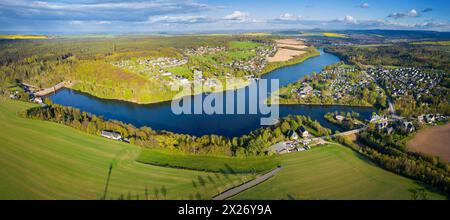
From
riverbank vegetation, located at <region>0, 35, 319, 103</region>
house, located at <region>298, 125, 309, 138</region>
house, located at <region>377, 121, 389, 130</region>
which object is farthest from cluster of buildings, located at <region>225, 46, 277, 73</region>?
house, located at <region>298, 125, 309, 138</region>

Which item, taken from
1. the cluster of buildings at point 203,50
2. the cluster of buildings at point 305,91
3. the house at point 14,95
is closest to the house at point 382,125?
the cluster of buildings at point 305,91

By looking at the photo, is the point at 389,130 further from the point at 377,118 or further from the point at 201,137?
the point at 201,137

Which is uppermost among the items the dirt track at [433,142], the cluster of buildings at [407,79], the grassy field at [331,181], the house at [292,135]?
the cluster of buildings at [407,79]

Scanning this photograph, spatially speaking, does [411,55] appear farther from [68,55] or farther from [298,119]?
[68,55]

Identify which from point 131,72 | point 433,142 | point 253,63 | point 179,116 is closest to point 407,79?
point 433,142

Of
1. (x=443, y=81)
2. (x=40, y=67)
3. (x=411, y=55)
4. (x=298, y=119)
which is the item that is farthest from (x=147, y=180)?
(x=411, y=55)

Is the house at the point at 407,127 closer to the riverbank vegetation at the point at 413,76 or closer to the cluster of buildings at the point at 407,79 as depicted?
the riverbank vegetation at the point at 413,76
